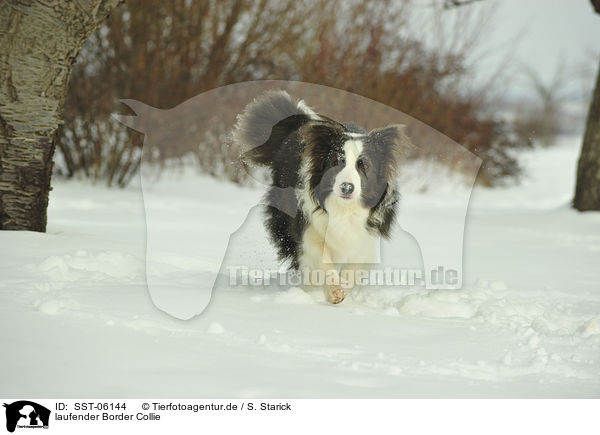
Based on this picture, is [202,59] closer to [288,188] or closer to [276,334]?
[288,188]

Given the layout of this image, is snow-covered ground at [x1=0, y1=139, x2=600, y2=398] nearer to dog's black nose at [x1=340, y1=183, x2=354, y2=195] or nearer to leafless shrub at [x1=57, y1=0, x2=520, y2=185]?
dog's black nose at [x1=340, y1=183, x2=354, y2=195]

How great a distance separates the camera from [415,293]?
10.8ft

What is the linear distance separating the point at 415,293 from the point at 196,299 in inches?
47.0

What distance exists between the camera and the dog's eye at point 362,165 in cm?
295

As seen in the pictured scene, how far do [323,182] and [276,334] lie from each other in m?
0.94

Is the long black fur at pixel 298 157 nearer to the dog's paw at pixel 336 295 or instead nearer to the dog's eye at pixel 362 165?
the dog's eye at pixel 362 165

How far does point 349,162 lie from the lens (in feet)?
9.62

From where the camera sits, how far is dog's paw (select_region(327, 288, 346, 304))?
312 centimetres
